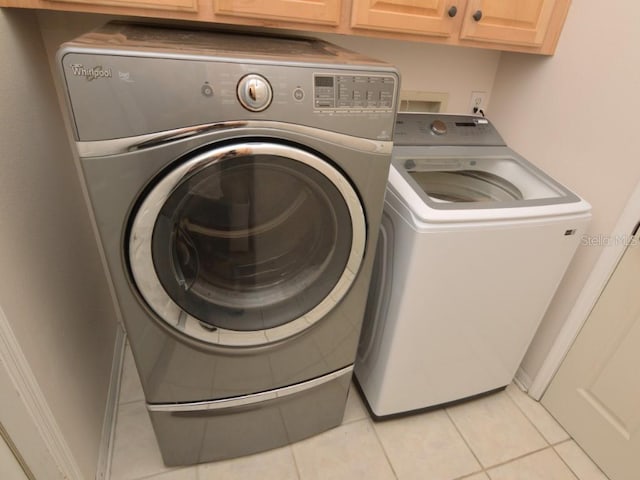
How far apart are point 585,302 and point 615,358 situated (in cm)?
19

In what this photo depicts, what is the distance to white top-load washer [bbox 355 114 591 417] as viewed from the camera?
3.48ft

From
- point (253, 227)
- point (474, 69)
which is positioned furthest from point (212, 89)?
point (474, 69)

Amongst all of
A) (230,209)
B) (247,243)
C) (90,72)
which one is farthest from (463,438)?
(90,72)

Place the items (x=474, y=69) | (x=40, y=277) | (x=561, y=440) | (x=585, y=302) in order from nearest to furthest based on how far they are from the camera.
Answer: (x=40, y=277) → (x=585, y=302) → (x=561, y=440) → (x=474, y=69)

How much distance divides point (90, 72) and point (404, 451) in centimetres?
145

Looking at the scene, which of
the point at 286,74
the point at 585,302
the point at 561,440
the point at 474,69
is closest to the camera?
the point at 286,74

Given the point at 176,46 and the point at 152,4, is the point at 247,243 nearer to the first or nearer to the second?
the point at 176,46

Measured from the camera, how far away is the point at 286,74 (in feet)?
2.52

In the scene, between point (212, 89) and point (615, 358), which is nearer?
point (212, 89)

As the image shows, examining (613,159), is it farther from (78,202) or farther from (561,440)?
(78,202)

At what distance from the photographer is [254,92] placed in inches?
29.7

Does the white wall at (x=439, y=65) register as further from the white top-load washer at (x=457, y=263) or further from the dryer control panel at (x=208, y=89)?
the dryer control panel at (x=208, y=89)

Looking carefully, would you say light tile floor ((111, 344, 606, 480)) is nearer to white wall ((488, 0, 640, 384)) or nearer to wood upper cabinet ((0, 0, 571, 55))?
white wall ((488, 0, 640, 384))

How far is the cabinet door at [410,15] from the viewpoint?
1101 millimetres
